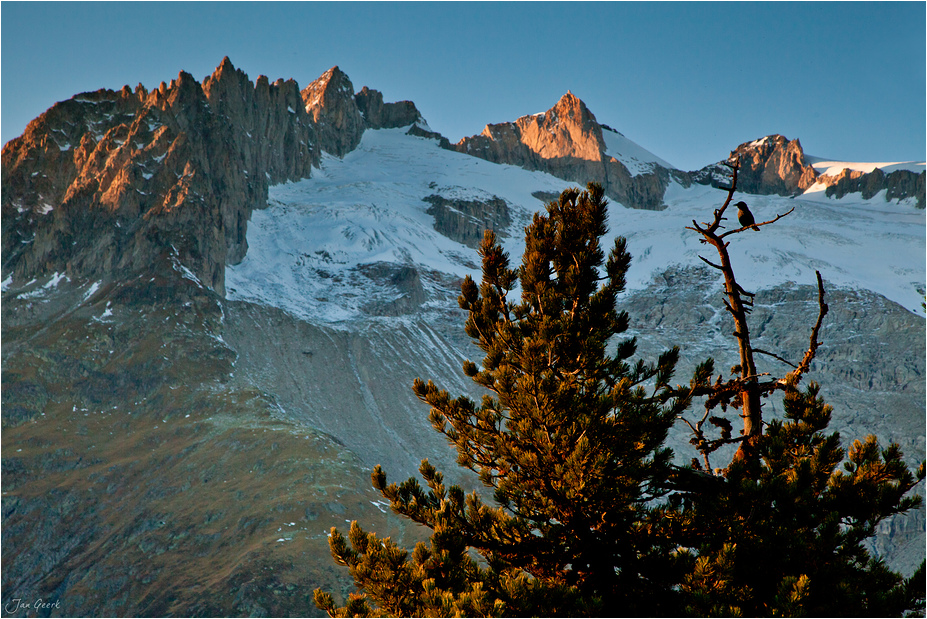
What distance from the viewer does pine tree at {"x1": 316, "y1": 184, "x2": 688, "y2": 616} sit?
31.0ft

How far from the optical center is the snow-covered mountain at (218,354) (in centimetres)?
7950

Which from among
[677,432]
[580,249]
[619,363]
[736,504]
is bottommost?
[677,432]

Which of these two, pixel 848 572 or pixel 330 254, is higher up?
pixel 330 254

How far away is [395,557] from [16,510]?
9917 centimetres

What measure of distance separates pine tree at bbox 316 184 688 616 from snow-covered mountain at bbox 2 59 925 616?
59.7 m

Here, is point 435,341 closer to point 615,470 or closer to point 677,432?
point 677,432

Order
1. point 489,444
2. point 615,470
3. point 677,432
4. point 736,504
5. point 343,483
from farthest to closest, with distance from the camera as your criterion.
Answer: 1. point 677,432
2. point 343,483
3. point 489,444
4. point 615,470
5. point 736,504

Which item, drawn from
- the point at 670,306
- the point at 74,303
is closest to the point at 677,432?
the point at 670,306

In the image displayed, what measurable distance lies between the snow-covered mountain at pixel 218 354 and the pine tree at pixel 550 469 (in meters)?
59.7

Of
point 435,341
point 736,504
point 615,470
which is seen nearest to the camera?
point 736,504

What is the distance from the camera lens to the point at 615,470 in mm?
9758
